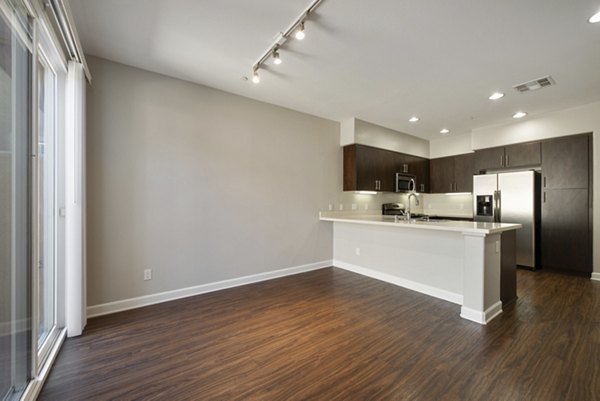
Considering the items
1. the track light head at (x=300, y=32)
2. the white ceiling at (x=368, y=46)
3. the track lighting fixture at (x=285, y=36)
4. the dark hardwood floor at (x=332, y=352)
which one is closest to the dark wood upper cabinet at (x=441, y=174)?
the white ceiling at (x=368, y=46)

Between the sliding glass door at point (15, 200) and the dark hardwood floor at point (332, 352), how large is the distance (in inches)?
14.7

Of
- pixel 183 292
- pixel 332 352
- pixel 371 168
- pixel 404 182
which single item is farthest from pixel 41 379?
pixel 404 182

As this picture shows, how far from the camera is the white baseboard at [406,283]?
3.05 meters

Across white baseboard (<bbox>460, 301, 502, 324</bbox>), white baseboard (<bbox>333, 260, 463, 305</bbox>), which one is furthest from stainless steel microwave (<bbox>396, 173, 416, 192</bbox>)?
white baseboard (<bbox>460, 301, 502, 324</bbox>)

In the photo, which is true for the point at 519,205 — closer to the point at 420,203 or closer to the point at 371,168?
the point at 420,203

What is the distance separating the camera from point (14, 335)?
1448 mm

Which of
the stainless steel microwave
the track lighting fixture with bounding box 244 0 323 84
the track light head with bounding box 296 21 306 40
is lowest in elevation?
the stainless steel microwave

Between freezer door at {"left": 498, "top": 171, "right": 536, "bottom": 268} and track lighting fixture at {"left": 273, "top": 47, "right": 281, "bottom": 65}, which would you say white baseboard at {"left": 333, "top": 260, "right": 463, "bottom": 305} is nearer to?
freezer door at {"left": 498, "top": 171, "right": 536, "bottom": 268}

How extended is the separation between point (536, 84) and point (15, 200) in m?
5.21

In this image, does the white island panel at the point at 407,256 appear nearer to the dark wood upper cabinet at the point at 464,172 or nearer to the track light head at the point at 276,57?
the track light head at the point at 276,57

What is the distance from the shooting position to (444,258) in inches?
123

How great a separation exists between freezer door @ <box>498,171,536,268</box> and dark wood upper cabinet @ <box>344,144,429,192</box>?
1814mm

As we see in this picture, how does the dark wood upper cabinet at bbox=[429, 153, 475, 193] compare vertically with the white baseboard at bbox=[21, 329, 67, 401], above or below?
above

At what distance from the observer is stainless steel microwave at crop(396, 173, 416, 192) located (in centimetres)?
533
